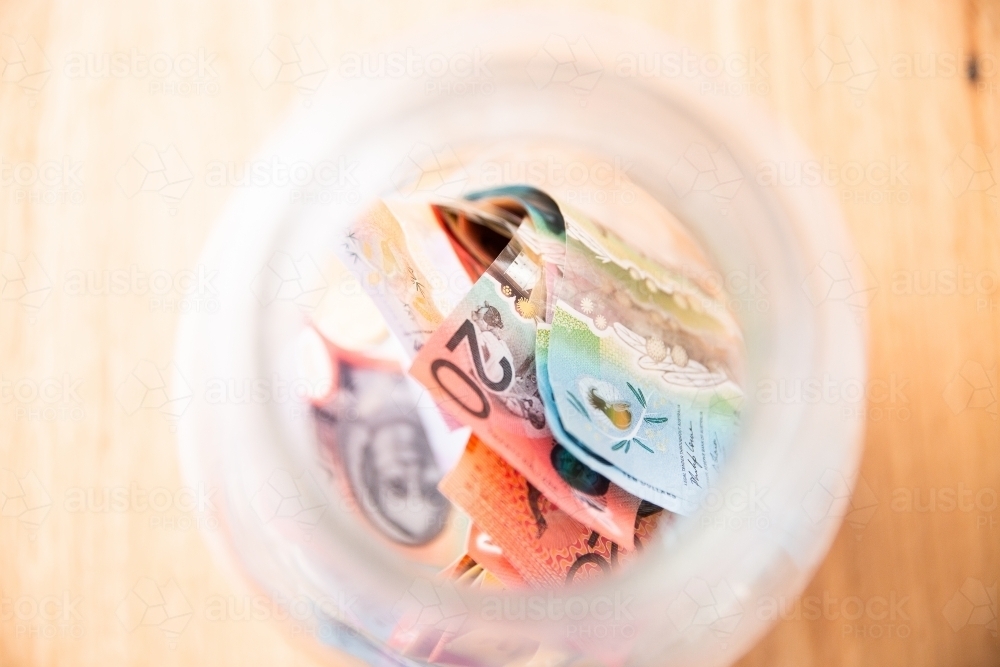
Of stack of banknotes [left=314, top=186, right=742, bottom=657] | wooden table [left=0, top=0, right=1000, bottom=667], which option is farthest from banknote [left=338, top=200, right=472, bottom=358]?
wooden table [left=0, top=0, right=1000, bottom=667]

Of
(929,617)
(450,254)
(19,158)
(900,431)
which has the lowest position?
(929,617)

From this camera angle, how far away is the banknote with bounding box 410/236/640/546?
11.4 inches

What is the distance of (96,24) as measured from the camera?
43 cm

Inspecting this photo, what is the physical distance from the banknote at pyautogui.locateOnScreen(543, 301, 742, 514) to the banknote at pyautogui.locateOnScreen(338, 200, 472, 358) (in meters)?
0.05

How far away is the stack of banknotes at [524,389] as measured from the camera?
29cm

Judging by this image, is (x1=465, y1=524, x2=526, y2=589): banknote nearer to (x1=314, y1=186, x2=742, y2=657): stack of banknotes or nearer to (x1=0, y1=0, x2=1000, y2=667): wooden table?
(x1=314, y1=186, x2=742, y2=657): stack of banknotes

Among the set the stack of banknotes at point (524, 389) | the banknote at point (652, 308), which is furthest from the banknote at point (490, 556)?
the banknote at point (652, 308)

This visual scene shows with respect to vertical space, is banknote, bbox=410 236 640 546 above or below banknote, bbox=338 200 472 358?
below

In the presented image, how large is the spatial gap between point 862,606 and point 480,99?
0.34m

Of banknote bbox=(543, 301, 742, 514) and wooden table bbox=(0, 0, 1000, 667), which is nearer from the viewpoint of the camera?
banknote bbox=(543, 301, 742, 514)

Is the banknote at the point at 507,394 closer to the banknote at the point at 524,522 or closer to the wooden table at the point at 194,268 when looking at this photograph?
the banknote at the point at 524,522

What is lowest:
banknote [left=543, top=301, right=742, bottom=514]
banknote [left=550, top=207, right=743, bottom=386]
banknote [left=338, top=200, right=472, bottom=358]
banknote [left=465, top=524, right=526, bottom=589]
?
banknote [left=465, top=524, right=526, bottom=589]

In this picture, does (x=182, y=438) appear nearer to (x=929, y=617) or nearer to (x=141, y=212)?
(x=141, y=212)

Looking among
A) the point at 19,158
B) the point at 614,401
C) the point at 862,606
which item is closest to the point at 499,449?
the point at 614,401
